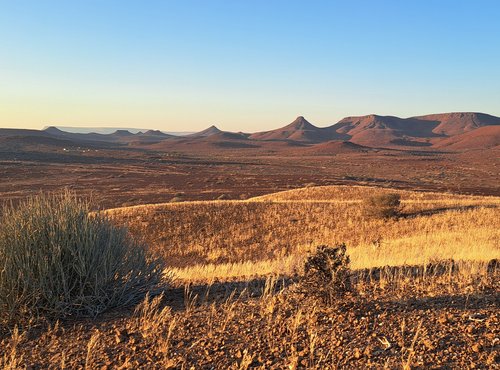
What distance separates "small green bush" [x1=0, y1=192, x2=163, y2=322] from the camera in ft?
14.9

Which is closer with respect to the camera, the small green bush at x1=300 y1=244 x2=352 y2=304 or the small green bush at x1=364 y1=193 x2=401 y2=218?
the small green bush at x1=300 y1=244 x2=352 y2=304

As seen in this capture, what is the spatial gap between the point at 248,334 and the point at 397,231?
13.7 metres

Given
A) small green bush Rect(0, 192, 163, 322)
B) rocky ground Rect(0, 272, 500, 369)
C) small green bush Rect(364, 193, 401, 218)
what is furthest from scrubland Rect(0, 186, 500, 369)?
small green bush Rect(364, 193, 401, 218)

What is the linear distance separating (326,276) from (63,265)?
3.22m

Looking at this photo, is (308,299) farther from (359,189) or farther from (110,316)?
(359,189)

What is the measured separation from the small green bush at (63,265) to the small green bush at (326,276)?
218 cm

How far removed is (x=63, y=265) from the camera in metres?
4.89

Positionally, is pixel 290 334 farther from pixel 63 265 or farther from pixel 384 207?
pixel 384 207

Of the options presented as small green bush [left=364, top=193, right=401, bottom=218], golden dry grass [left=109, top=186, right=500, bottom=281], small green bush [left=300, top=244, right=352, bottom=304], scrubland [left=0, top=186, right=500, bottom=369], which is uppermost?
small green bush [left=300, top=244, right=352, bottom=304]

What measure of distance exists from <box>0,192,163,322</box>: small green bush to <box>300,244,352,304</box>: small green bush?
7.16 ft

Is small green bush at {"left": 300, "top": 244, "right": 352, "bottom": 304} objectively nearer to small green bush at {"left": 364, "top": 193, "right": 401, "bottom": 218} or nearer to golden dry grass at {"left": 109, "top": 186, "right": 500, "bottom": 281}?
golden dry grass at {"left": 109, "top": 186, "right": 500, "bottom": 281}

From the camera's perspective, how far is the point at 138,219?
1933 centimetres

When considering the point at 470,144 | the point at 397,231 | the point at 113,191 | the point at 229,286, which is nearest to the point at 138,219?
the point at 397,231

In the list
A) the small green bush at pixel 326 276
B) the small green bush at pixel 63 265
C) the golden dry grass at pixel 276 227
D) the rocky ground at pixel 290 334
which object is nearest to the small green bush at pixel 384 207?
the golden dry grass at pixel 276 227
